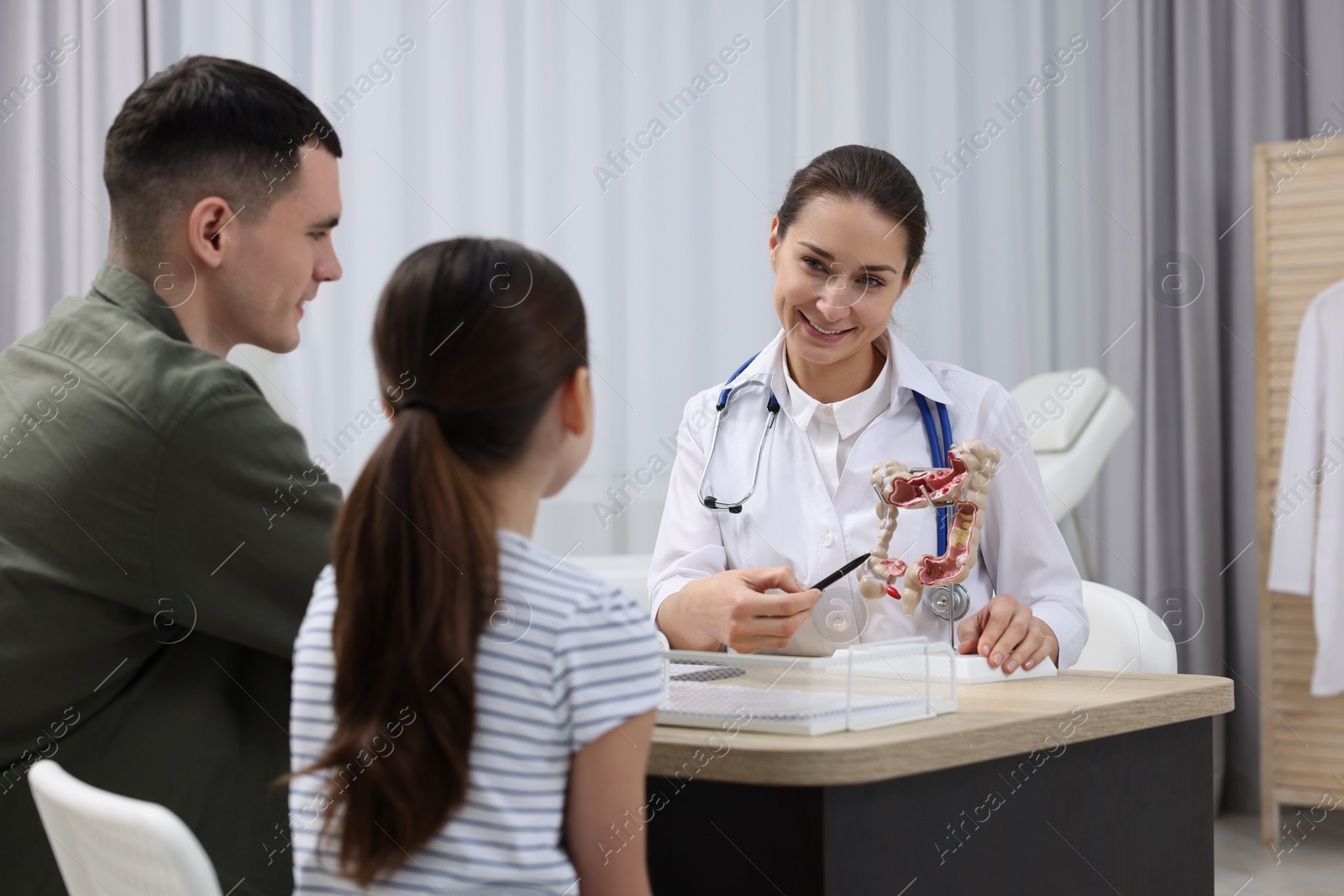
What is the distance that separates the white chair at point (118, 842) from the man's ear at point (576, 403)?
43 cm

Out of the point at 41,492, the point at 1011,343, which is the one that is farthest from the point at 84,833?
the point at 1011,343

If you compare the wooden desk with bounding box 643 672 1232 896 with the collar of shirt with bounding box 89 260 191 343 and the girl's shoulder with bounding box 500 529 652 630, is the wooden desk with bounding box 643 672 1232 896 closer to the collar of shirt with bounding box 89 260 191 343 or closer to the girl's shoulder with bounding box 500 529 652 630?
→ the girl's shoulder with bounding box 500 529 652 630

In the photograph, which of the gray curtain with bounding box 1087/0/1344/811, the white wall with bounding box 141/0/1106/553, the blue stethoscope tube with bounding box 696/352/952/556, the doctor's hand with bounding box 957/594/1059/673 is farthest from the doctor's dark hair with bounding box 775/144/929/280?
the gray curtain with bounding box 1087/0/1344/811

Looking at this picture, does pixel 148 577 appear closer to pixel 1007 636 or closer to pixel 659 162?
pixel 1007 636

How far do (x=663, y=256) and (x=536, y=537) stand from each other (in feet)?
3.04

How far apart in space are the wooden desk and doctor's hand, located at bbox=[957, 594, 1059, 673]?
0.08m

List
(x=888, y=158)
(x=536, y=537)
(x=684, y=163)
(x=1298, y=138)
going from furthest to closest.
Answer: (x=1298, y=138), (x=684, y=163), (x=536, y=537), (x=888, y=158)

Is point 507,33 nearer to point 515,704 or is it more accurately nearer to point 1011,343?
point 1011,343

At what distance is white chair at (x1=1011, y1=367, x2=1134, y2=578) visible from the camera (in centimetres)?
347

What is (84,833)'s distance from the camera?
3.12 feet

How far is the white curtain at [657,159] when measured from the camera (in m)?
3.38

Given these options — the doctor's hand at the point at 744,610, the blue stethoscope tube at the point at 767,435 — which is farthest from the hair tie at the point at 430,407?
the blue stethoscope tube at the point at 767,435

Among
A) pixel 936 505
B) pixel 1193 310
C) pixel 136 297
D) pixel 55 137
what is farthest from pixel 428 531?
pixel 1193 310

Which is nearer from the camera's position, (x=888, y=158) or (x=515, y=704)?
(x=515, y=704)
